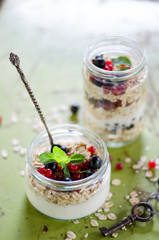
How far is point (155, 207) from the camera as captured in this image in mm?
1557

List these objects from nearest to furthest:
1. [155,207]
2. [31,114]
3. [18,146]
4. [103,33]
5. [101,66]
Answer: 1. [155,207]
2. [101,66]
3. [18,146]
4. [31,114]
5. [103,33]

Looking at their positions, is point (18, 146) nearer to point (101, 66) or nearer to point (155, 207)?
point (101, 66)

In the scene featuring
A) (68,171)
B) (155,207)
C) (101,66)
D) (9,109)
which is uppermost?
(101,66)

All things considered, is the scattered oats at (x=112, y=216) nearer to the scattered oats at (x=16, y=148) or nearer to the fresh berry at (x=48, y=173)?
the fresh berry at (x=48, y=173)

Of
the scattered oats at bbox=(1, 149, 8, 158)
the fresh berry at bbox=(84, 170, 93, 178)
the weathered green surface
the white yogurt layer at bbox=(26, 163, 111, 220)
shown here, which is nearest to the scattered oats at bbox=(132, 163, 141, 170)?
the weathered green surface

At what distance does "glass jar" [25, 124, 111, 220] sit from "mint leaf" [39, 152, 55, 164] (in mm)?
42

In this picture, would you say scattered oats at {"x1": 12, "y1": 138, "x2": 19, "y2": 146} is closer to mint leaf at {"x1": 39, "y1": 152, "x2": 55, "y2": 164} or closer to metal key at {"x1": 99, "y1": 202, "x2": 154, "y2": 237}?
mint leaf at {"x1": 39, "y1": 152, "x2": 55, "y2": 164}

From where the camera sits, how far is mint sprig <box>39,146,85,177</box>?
56.7 inches

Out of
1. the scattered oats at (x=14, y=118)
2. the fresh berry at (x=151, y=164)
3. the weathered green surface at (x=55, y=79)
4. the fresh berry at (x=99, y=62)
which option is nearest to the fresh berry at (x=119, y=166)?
the weathered green surface at (x=55, y=79)

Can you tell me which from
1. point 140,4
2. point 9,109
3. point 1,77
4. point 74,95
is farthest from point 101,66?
point 140,4

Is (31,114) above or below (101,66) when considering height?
below

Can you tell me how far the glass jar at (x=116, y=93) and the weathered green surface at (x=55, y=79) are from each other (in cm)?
11

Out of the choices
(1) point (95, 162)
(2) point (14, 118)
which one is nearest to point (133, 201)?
(1) point (95, 162)

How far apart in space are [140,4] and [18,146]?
1392 mm
